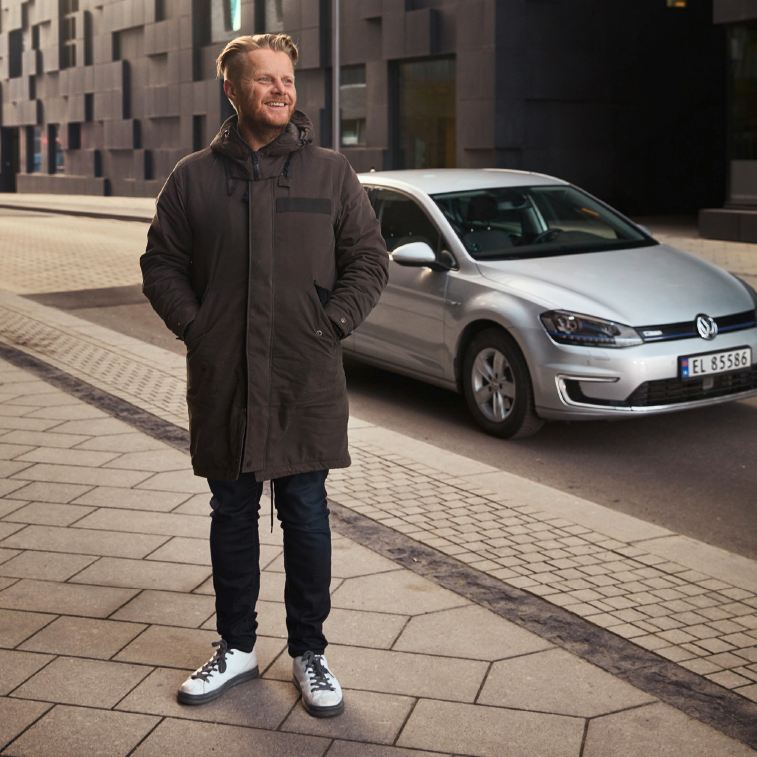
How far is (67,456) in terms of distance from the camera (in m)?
6.54

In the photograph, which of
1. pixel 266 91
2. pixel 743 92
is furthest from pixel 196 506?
pixel 743 92

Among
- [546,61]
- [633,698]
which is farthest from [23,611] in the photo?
[546,61]

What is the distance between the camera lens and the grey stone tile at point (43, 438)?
22.5 ft

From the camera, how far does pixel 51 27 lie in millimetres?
51562

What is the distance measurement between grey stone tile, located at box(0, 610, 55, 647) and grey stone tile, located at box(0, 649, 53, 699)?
85 millimetres

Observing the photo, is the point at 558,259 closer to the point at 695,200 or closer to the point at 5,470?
the point at 5,470

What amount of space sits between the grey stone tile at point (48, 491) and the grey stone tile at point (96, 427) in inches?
43.2

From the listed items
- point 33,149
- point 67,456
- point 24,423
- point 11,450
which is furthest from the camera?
point 33,149

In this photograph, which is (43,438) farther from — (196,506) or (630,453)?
(630,453)

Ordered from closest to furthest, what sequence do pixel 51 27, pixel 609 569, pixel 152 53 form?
pixel 609 569 → pixel 152 53 → pixel 51 27

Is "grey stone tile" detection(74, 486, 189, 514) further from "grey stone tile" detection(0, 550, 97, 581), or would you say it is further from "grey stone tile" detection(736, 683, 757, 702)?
"grey stone tile" detection(736, 683, 757, 702)

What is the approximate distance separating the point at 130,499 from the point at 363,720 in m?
2.44

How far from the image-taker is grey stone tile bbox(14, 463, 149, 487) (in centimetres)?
602

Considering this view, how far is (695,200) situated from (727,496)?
26.4 meters
